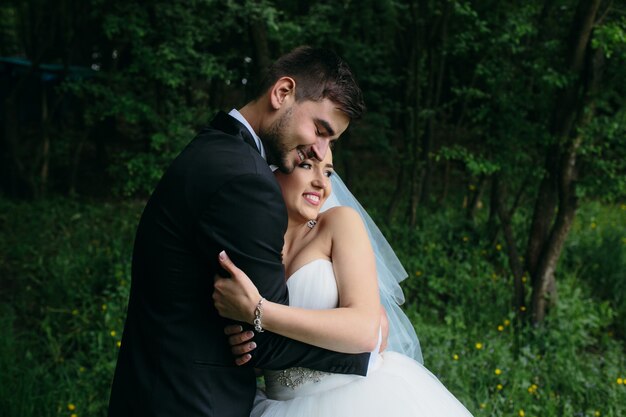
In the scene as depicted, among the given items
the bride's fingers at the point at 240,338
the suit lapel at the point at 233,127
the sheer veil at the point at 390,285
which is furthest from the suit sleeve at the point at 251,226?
the sheer veil at the point at 390,285

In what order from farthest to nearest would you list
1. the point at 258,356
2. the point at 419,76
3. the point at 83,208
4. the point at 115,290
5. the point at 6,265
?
1. the point at 83,208
2. the point at 419,76
3. the point at 6,265
4. the point at 115,290
5. the point at 258,356

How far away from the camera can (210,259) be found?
175 cm

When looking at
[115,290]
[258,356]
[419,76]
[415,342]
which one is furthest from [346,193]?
[419,76]

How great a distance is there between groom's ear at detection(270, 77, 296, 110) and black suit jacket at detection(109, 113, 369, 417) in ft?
0.60

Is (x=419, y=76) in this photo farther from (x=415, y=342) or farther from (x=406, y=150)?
(x=415, y=342)

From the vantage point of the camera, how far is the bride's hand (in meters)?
1.71

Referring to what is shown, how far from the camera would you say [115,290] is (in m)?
5.74

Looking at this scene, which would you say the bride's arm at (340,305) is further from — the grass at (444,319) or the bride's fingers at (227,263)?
the grass at (444,319)

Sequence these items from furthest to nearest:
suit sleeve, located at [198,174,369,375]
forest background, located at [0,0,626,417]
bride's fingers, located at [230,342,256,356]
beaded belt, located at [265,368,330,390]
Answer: forest background, located at [0,0,626,417] < beaded belt, located at [265,368,330,390] < bride's fingers, located at [230,342,256,356] < suit sleeve, located at [198,174,369,375]

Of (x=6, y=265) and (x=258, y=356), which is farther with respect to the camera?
(x=6, y=265)

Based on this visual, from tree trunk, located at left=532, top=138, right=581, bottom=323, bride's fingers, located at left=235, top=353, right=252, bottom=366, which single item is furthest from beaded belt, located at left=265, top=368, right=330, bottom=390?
tree trunk, located at left=532, top=138, right=581, bottom=323

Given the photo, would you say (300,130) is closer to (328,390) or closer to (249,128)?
(249,128)

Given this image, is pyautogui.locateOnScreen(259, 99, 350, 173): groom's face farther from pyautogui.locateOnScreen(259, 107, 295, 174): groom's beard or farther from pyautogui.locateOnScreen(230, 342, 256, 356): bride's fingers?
pyautogui.locateOnScreen(230, 342, 256, 356): bride's fingers

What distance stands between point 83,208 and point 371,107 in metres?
4.74
